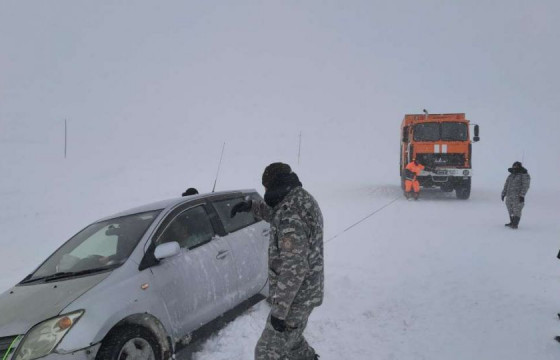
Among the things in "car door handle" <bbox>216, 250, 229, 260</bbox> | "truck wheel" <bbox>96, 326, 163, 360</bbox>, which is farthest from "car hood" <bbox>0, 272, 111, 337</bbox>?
"car door handle" <bbox>216, 250, 229, 260</bbox>

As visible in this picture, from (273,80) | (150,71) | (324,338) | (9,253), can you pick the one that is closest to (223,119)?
(150,71)

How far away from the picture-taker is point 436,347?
4.22m

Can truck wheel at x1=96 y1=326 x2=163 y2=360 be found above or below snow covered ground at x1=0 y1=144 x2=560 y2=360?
above

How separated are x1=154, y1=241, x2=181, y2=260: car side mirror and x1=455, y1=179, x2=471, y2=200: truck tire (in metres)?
15.0

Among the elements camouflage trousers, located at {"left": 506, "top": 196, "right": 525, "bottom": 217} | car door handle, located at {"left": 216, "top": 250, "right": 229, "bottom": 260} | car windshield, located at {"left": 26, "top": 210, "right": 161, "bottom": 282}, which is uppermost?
car windshield, located at {"left": 26, "top": 210, "right": 161, "bottom": 282}

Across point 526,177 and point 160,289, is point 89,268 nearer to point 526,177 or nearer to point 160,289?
point 160,289

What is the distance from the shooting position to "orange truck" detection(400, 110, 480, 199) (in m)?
16.2

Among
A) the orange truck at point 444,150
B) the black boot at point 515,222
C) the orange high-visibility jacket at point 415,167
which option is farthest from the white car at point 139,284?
the orange truck at point 444,150

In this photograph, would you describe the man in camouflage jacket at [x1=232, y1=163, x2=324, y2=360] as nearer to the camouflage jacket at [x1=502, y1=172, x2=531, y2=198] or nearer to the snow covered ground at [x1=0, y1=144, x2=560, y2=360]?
the snow covered ground at [x1=0, y1=144, x2=560, y2=360]

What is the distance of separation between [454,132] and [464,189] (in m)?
2.29

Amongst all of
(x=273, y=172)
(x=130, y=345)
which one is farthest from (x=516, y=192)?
(x=130, y=345)

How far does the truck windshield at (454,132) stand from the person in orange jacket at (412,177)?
1.61 metres

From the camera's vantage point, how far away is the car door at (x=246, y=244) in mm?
4613

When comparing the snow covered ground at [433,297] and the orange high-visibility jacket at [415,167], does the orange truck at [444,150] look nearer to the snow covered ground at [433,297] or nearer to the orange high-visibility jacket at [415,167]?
the orange high-visibility jacket at [415,167]
